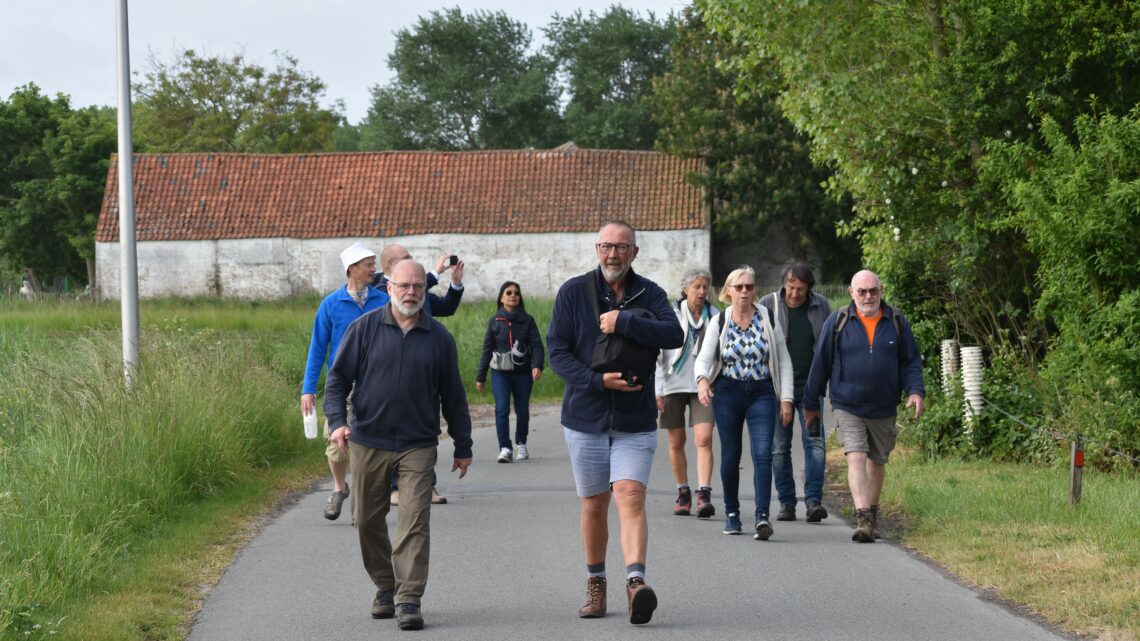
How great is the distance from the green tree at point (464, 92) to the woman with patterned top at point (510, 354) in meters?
61.5

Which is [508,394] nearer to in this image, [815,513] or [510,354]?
[510,354]

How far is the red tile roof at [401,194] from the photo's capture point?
47125 mm

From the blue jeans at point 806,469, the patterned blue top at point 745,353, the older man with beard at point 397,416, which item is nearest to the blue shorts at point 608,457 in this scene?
the older man with beard at point 397,416

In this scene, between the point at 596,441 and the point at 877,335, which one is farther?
the point at 877,335

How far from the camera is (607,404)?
293 inches

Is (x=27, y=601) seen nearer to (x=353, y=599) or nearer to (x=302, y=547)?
(x=353, y=599)

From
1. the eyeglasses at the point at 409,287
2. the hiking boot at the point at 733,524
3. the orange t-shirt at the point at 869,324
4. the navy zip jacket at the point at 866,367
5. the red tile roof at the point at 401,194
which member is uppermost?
the red tile roof at the point at 401,194

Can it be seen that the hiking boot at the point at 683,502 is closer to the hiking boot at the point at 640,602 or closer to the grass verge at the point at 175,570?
the grass verge at the point at 175,570

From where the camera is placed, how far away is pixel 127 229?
45.8 ft

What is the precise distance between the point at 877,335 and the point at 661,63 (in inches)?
2757

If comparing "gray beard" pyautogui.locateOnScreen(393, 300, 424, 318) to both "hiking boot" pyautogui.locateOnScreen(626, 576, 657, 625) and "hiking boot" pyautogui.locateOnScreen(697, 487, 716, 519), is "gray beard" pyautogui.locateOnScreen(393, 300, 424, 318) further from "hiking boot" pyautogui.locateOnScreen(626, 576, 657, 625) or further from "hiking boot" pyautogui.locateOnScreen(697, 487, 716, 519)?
"hiking boot" pyautogui.locateOnScreen(697, 487, 716, 519)

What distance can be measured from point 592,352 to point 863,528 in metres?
3.40

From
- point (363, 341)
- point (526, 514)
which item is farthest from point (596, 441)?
point (526, 514)

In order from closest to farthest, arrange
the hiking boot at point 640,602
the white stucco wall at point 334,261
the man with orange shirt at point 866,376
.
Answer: the hiking boot at point 640,602
the man with orange shirt at point 866,376
the white stucco wall at point 334,261
